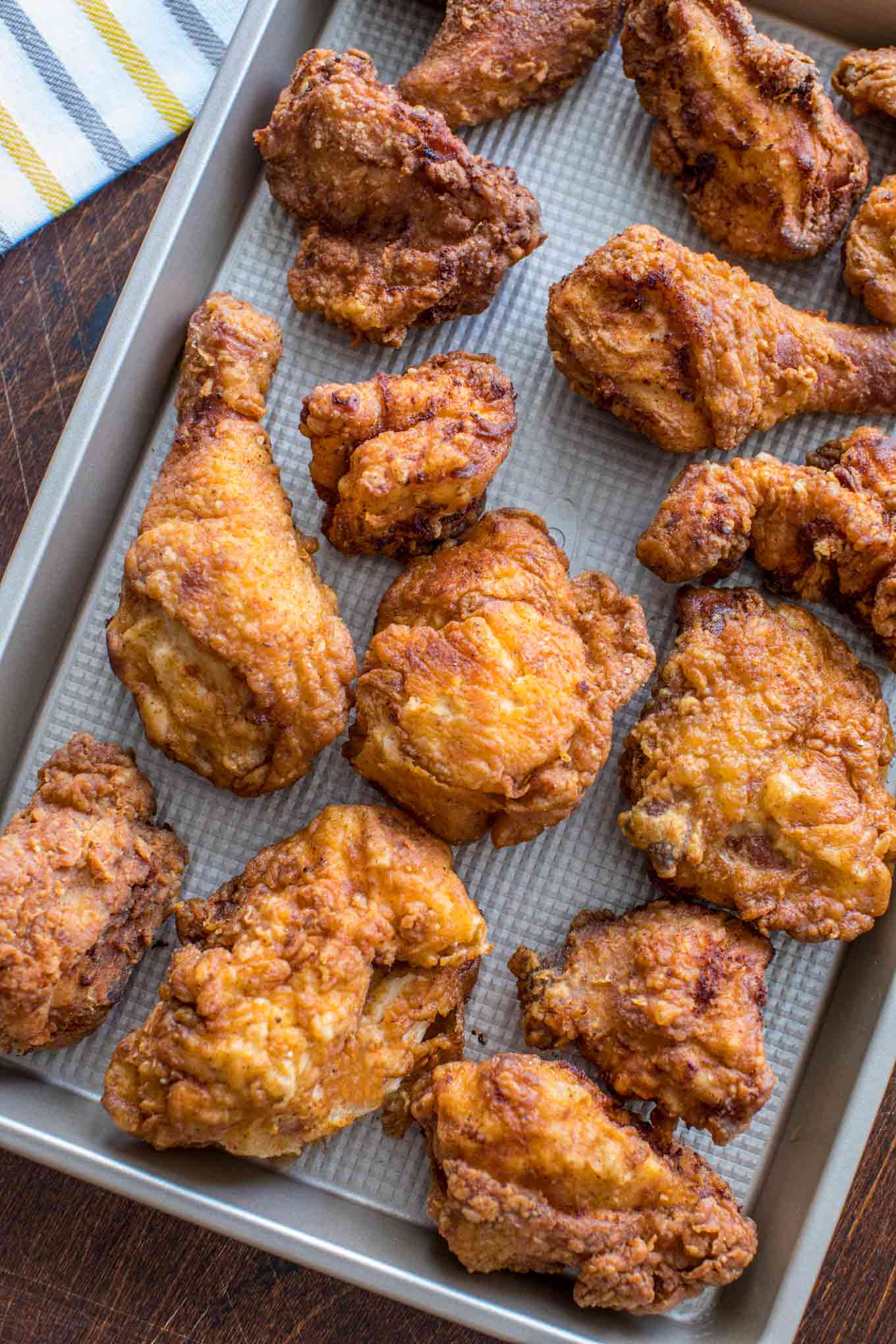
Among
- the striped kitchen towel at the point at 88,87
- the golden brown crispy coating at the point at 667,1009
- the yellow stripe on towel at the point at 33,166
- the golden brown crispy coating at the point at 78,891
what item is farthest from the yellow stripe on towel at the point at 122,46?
the golden brown crispy coating at the point at 667,1009

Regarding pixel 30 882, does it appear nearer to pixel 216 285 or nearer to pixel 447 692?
pixel 447 692

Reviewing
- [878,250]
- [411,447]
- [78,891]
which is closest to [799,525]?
[878,250]

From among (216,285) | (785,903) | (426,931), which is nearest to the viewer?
(426,931)

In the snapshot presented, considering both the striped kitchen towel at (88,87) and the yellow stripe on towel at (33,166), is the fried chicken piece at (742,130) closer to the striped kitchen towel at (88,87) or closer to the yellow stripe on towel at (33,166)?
the striped kitchen towel at (88,87)

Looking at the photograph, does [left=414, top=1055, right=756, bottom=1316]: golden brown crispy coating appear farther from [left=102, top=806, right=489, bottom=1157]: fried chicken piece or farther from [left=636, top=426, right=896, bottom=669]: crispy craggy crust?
[left=636, top=426, right=896, bottom=669]: crispy craggy crust

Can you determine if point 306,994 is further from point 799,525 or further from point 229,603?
point 799,525

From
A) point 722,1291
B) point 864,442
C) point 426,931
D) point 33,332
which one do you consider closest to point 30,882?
point 426,931

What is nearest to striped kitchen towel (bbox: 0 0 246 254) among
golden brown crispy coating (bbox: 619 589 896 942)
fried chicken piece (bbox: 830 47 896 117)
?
fried chicken piece (bbox: 830 47 896 117)
